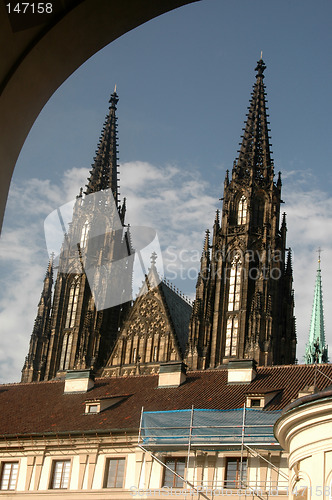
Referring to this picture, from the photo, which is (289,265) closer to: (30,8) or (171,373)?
(171,373)

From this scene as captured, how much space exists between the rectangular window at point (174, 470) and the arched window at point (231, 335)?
19981mm

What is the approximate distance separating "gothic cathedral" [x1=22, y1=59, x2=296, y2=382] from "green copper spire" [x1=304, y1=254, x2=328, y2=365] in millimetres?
32257

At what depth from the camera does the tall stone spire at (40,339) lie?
4884 cm

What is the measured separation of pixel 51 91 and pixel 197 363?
39945 mm

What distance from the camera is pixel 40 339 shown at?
50062 millimetres

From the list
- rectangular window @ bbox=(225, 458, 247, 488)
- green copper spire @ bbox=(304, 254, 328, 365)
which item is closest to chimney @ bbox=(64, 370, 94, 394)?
rectangular window @ bbox=(225, 458, 247, 488)

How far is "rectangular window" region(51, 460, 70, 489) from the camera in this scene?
2433cm

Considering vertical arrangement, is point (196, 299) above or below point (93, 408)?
above

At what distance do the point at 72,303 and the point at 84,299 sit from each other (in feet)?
3.56

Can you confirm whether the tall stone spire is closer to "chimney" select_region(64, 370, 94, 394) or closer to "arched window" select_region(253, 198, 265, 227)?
"arched window" select_region(253, 198, 265, 227)

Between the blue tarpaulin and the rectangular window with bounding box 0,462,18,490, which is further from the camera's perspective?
the rectangular window with bounding box 0,462,18,490

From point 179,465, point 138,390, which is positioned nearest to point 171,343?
point 138,390

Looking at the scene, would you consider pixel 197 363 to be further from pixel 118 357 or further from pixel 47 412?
pixel 47 412

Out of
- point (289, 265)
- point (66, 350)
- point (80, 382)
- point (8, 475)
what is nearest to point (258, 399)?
point (80, 382)
